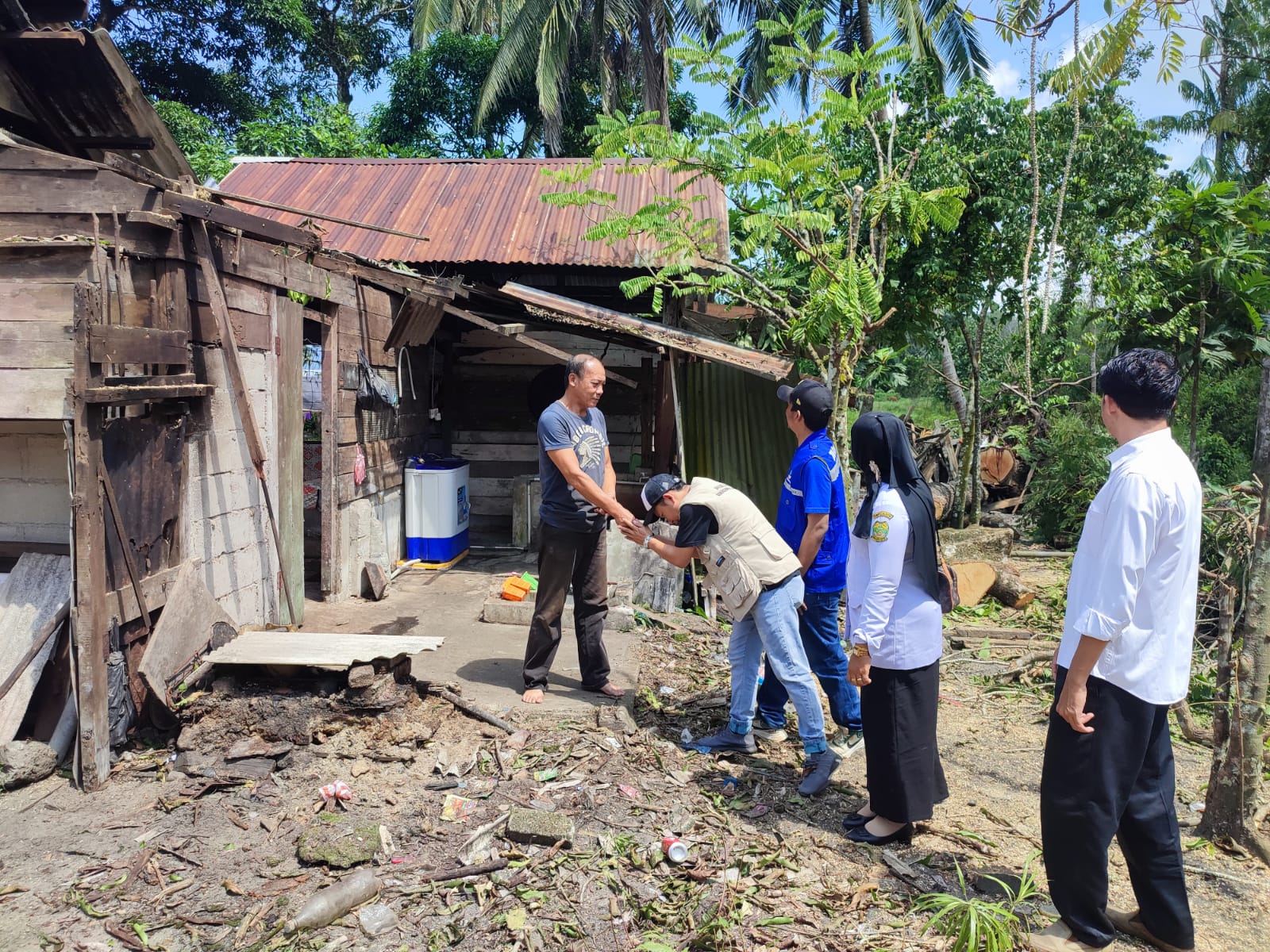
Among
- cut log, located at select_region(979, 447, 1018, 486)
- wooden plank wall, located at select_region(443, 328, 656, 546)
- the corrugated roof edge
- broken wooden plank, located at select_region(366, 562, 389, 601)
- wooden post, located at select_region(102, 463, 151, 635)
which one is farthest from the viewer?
cut log, located at select_region(979, 447, 1018, 486)

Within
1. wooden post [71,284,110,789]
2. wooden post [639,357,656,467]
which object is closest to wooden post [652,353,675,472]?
wooden post [639,357,656,467]

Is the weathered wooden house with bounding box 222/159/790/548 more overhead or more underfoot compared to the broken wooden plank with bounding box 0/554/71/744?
more overhead

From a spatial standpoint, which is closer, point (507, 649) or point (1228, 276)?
point (507, 649)

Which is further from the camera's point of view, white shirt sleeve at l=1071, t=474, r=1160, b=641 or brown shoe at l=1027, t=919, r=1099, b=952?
brown shoe at l=1027, t=919, r=1099, b=952

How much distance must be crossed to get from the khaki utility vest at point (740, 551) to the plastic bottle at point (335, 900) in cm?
197

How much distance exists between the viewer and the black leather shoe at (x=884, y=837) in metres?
3.48

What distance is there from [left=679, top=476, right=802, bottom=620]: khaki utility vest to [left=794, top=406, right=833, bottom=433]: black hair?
1.87ft

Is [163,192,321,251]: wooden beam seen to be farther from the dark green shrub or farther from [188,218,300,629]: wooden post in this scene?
the dark green shrub

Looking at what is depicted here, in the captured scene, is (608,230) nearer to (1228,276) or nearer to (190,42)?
(1228,276)

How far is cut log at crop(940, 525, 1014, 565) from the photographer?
9.80 m

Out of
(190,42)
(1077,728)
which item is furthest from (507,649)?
(190,42)

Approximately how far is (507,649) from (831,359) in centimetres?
362

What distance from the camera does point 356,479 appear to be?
7211 millimetres

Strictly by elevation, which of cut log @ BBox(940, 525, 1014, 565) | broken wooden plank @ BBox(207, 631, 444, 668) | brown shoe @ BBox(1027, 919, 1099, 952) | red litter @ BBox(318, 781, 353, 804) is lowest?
brown shoe @ BBox(1027, 919, 1099, 952)
